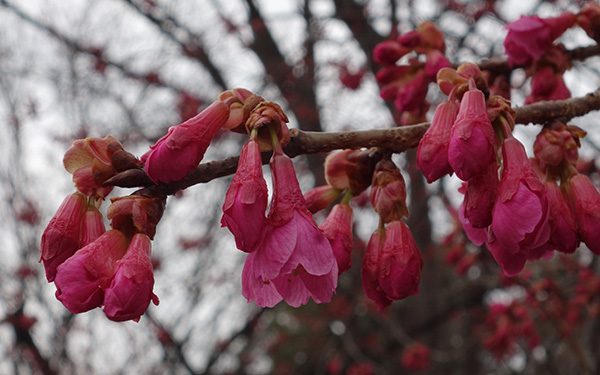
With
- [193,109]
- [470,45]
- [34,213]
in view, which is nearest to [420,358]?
[470,45]

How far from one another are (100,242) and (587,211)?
3.20 feet

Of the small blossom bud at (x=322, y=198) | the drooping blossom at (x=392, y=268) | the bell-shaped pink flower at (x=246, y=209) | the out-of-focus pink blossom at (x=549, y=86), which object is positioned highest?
the bell-shaped pink flower at (x=246, y=209)

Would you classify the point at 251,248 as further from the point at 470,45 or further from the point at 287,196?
the point at 470,45

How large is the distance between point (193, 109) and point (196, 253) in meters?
2.09

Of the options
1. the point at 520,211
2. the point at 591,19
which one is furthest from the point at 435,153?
the point at 591,19

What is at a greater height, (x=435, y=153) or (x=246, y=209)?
(x=246, y=209)

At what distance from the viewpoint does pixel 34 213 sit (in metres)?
6.36

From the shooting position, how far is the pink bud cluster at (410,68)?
5.24ft

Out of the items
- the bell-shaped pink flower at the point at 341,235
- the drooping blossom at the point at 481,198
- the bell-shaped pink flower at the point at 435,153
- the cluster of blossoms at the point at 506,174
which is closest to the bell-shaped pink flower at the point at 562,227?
the cluster of blossoms at the point at 506,174

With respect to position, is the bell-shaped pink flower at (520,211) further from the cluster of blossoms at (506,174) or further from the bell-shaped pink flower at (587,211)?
the bell-shaped pink flower at (587,211)

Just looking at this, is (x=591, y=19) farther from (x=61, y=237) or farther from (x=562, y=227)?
(x=61, y=237)

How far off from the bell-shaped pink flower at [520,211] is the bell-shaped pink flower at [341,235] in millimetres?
312

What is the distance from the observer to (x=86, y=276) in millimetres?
883

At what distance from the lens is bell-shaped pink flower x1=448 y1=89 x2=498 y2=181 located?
917 millimetres
